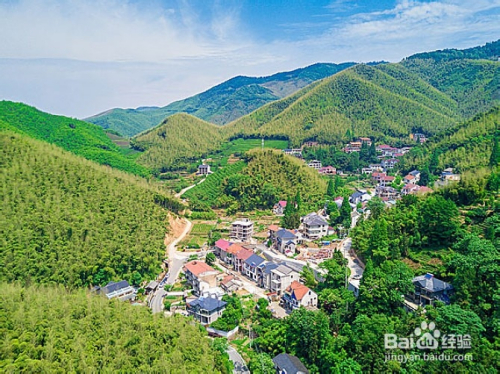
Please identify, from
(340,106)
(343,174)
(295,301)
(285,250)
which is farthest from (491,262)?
(340,106)

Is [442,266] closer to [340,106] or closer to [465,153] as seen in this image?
[465,153]

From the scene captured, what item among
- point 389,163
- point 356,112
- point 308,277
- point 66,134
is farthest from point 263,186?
point 66,134

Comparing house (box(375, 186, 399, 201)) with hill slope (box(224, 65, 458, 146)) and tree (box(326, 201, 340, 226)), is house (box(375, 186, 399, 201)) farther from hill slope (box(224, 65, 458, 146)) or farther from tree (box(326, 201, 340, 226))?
hill slope (box(224, 65, 458, 146))

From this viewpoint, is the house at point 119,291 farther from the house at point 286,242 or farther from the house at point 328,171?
the house at point 328,171

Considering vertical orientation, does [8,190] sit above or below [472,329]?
above

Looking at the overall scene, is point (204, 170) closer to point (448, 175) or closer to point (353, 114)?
point (448, 175)

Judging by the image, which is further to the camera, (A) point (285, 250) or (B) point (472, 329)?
(A) point (285, 250)

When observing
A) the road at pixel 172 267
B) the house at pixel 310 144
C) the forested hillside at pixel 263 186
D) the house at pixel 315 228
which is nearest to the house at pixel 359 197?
the forested hillside at pixel 263 186
